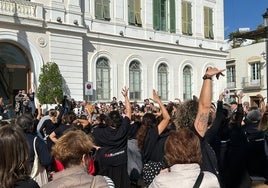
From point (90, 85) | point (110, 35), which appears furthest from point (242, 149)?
point (110, 35)

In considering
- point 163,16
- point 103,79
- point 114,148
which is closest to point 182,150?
point 114,148

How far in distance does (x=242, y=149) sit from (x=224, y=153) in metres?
0.30

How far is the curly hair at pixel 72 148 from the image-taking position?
3.27m

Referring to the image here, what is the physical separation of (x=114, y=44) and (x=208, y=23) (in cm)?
1000

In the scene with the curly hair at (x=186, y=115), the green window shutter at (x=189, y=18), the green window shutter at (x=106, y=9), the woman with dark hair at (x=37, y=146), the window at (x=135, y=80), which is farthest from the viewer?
the green window shutter at (x=189, y=18)

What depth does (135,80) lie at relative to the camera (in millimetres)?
26734

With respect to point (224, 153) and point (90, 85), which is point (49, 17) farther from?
point (224, 153)

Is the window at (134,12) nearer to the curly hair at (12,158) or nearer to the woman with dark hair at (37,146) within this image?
the woman with dark hair at (37,146)

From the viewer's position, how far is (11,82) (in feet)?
69.5

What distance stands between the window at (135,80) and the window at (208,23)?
7818 millimetres

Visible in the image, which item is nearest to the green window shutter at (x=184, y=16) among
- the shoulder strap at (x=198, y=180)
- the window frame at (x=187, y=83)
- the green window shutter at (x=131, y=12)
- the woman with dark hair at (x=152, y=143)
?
the window frame at (x=187, y=83)

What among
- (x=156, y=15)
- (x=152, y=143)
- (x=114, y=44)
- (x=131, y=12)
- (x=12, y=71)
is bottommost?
(x=152, y=143)

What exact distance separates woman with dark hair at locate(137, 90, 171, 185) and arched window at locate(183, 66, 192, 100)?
2381 cm

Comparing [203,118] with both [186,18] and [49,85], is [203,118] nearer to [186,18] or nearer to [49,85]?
[49,85]
